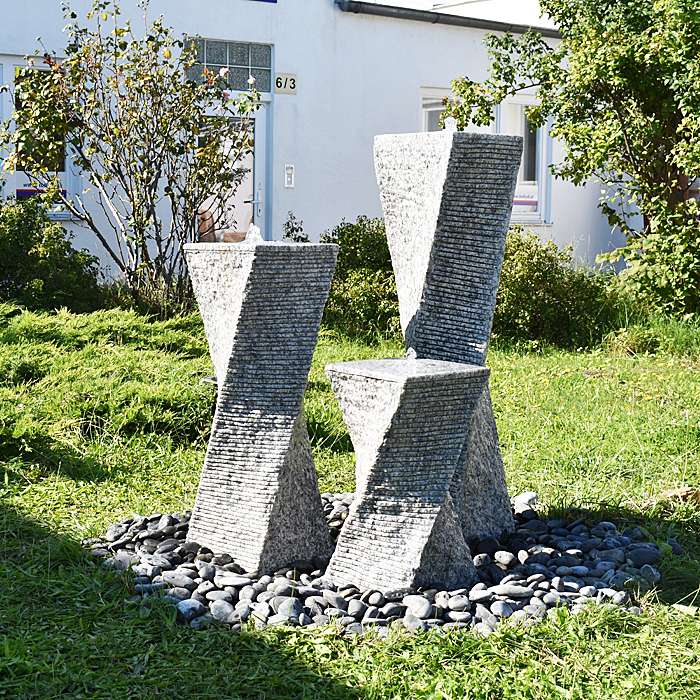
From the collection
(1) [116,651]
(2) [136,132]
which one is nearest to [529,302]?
(2) [136,132]

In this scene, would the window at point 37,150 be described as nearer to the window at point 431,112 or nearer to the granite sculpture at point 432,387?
the window at point 431,112

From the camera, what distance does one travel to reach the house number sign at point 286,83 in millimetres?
13672

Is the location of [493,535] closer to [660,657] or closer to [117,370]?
[660,657]

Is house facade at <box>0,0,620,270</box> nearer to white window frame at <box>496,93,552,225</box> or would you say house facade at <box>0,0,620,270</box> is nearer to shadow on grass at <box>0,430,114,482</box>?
white window frame at <box>496,93,552,225</box>

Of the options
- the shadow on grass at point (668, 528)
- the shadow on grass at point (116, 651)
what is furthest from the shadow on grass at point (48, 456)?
the shadow on grass at point (668, 528)

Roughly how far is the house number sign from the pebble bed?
977 cm

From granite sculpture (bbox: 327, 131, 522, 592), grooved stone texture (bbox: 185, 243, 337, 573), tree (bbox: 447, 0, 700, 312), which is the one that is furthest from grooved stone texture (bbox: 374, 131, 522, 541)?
tree (bbox: 447, 0, 700, 312)

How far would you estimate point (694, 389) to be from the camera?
788 cm

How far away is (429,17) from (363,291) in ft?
18.2

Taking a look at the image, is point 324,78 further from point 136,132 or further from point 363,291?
point 363,291

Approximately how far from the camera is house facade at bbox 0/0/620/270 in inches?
525

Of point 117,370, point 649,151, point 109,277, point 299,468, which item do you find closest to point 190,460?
point 117,370

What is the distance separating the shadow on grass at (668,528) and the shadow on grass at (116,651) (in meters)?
1.52

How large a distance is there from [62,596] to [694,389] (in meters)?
5.33
